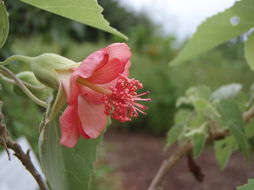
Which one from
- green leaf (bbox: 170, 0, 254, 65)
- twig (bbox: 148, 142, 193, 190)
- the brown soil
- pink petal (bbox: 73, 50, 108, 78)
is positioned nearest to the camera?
pink petal (bbox: 73, 50, 108, 78)

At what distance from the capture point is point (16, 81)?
35 centimetres

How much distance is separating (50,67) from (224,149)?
388mm

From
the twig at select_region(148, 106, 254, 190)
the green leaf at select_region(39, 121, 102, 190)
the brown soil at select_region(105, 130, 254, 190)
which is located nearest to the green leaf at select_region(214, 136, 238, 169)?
the twig at select_region(148, 106, 254, 190)

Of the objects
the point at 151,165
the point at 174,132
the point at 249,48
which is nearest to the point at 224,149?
the point at 174,132

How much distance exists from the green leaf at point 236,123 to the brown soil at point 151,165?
0.56 metres

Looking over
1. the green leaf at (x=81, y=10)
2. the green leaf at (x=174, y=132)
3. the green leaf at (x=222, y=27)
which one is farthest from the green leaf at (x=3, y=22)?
the green leaf at (x=174, y=132)

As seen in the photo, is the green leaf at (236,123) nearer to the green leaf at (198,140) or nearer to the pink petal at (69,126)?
the green leaf at (198,140)

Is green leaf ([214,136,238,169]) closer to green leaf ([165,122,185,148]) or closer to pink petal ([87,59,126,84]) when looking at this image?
green leaf ([165,122,185,148])

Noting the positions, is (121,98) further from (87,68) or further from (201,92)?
(201,92)

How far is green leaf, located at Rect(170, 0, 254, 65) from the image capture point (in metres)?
0.43

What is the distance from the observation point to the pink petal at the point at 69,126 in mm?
305

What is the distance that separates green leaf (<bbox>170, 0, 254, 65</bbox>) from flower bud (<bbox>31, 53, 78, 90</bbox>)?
0.70ft

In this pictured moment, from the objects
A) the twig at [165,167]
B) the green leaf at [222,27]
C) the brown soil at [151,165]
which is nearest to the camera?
the green leaf at [222,27]

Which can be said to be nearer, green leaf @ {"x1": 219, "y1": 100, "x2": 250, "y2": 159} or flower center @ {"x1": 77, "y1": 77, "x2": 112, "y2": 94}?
flower center @ {"x1": 77, "y1": 77, "x2": 112, "y2": 94}
